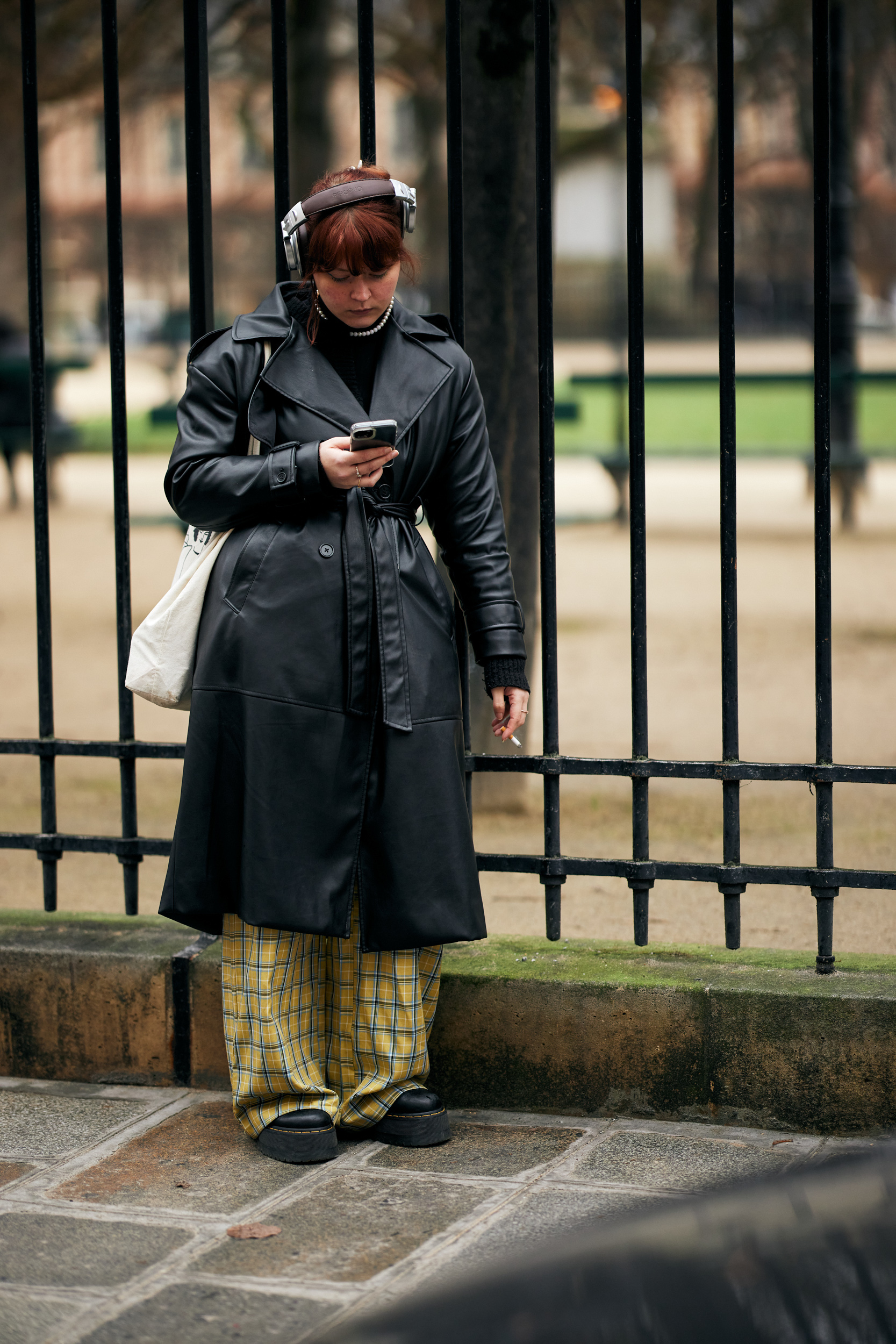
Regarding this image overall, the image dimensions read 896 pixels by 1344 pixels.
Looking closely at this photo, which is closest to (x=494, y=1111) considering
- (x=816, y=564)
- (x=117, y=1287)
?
(x=117, y=1287)

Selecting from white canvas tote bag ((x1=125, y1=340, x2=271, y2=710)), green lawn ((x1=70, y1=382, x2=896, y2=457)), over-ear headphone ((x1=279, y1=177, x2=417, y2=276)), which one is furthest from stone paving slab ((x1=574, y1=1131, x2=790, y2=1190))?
green lawn ((x1=70, y1=382, x2=896, y2=457))

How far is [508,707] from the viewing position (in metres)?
3.35

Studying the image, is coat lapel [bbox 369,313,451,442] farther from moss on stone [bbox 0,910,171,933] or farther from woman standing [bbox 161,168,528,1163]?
moss on stone [bbox 0,910,171,933]

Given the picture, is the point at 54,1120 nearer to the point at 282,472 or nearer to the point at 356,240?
the point at 282,472

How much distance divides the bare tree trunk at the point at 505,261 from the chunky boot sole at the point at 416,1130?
6.07 feet

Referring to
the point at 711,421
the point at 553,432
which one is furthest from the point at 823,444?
the point at 711,421

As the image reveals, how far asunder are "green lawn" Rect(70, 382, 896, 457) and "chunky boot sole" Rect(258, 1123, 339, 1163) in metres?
10.6

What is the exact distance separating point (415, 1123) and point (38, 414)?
183cm

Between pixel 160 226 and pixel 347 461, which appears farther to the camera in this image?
pixel 160 226

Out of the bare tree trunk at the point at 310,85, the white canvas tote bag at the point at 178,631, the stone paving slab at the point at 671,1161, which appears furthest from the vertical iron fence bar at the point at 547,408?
the bare tree trunk at the point at 310,85

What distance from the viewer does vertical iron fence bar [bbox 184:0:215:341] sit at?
3.60 metres

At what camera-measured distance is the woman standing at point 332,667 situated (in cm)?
316

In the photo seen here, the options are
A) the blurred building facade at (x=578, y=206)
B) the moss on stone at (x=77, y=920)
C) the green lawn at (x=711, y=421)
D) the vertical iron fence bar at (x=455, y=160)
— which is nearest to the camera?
the vertical iron fence bar at (x=455, y=160)

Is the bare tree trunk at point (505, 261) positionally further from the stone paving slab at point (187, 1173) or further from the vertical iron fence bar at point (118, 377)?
the stone paving slab at point (187, 1173)
